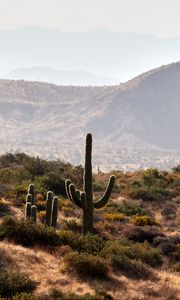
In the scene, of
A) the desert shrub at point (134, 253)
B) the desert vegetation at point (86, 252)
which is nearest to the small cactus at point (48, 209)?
the desert vegetation at point (86, 252)

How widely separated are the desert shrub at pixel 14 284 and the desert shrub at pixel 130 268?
3.20m

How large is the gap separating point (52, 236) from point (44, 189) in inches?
455

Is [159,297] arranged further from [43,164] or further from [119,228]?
[43,164]

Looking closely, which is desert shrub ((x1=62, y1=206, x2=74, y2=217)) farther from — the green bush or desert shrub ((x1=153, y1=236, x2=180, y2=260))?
the green bush

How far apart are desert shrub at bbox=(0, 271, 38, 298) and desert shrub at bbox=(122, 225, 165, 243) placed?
353 inches

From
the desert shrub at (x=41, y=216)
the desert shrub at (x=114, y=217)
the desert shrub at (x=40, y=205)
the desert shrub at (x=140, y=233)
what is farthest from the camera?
the desert shrub at (x=40, y=205)

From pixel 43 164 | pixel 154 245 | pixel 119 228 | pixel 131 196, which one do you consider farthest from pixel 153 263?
pixel 43 164

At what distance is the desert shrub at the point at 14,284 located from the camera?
995 cm

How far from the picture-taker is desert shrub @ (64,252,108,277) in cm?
1195

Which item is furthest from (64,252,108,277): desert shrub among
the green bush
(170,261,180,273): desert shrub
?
(170,261,180,273): desert shrub

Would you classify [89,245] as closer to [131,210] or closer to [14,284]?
[14,284]

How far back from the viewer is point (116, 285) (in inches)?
456

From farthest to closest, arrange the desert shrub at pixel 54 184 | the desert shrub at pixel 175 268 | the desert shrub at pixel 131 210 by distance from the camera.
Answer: the desert shrub at pixel 54 184
the desert shrub at pixel 131 210
the desert shrub at pixel 175 268

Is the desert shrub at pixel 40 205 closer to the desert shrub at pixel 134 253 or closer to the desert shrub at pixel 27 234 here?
the desert shrub at pixel 134 253
